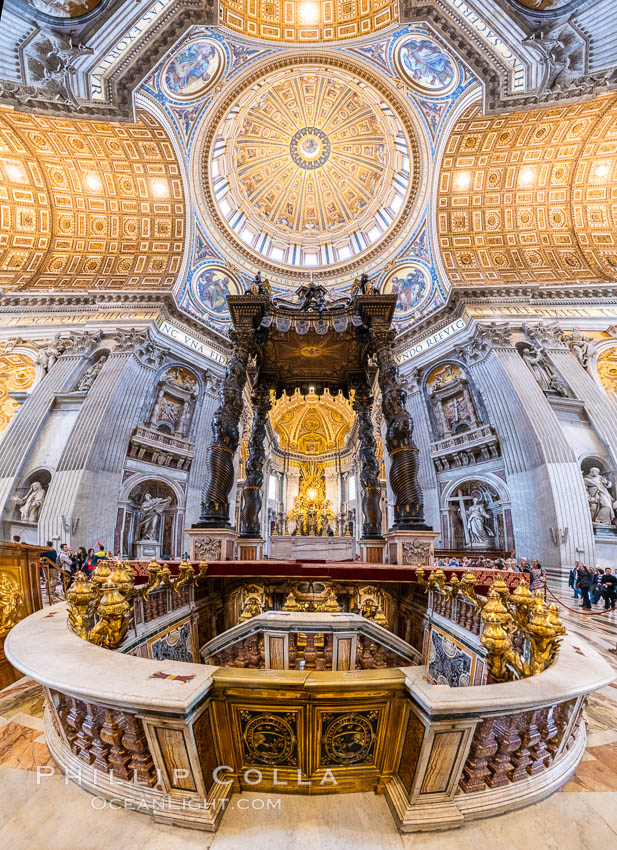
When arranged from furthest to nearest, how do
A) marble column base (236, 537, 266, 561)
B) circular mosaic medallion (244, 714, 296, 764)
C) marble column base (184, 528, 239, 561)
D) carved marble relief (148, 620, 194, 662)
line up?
marble column base (236, 537, 266, 561) → marble column base (184, 528, 239, 561) → carved marble relief (148, 620, 194, 662) → circular mosaic medallion (244, 714, 296, 764)

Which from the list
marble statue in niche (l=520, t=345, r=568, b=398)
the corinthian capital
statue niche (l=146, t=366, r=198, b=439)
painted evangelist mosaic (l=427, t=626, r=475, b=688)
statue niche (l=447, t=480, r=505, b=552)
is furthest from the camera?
statue niche (l=146, t=366, r=198, b=439)

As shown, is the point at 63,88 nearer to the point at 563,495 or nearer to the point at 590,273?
the point at 563,495

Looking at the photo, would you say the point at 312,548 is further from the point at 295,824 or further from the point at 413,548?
the point at 295,824

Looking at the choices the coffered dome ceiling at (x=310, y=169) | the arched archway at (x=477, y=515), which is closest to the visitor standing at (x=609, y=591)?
the arched archway at (x=477, y=515)

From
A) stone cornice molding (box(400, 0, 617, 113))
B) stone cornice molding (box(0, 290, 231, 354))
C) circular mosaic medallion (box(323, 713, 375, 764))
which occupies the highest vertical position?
stone cornice molding (box(400, 0, 617, 113))

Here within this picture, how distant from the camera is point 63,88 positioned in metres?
9.44

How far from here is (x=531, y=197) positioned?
14594 millimetres

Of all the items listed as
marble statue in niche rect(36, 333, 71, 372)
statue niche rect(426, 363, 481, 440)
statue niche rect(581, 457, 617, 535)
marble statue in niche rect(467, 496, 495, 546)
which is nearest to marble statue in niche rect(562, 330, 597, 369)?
statue niche rect(426, 363, 481, 440)

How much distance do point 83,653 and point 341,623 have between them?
7.27ft

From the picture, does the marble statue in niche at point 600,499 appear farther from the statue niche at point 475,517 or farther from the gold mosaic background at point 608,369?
the gold mosaic background at point 608,369

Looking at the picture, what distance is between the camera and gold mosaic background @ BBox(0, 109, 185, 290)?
511 inches

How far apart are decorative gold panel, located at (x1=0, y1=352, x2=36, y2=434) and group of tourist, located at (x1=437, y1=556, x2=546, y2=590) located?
15879 mm

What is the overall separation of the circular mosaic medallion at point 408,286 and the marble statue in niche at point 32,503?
54.3 ft

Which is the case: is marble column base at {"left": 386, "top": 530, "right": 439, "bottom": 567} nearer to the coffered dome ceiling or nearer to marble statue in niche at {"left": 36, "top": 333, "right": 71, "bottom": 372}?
marble statue in niche at {"left": 36, "top": 333, "right": 71, "bottom": 372}
